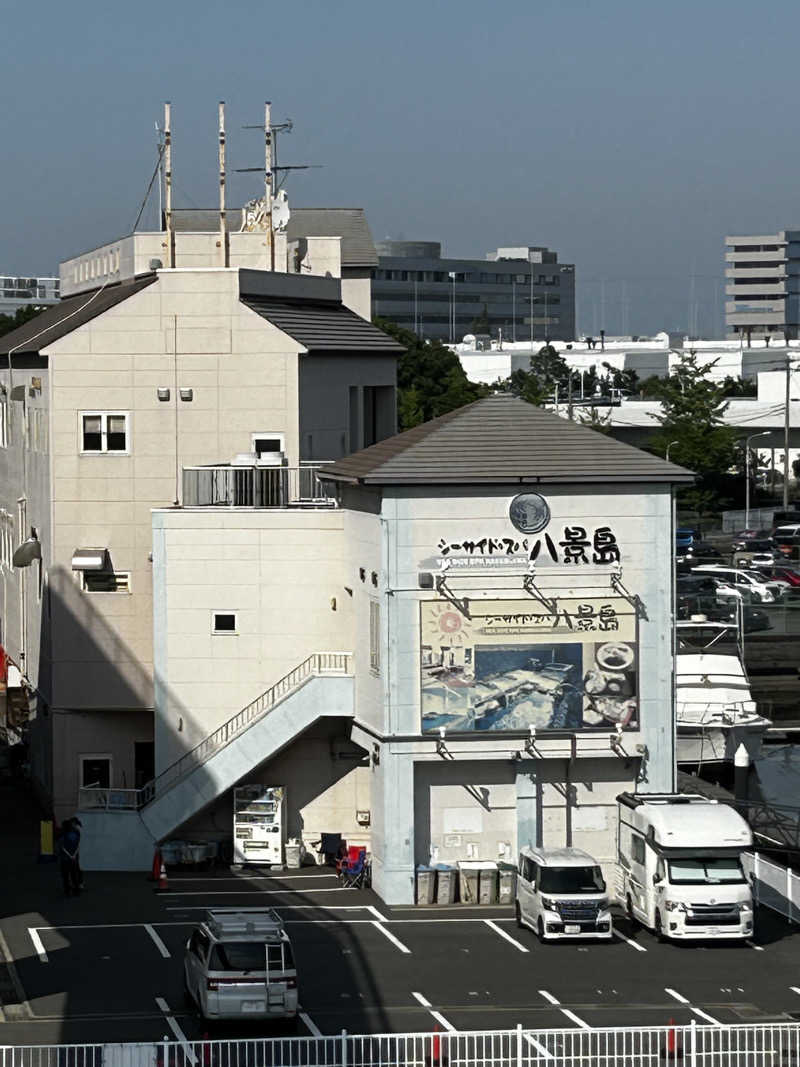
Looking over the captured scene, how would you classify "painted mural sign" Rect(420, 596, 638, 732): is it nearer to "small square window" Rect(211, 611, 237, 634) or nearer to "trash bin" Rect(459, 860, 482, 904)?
"trash bin" Rect(459, 860, 482, 904)

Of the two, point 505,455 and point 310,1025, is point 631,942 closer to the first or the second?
point 310,1025

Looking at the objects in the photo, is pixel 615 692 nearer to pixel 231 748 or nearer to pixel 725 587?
pixel 231 748

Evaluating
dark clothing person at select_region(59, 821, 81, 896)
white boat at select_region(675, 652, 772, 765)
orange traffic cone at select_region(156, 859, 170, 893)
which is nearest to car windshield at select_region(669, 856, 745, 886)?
orange traffic cone at select_region(156, 859, 170, 893)

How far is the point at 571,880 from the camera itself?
34750 millimetres

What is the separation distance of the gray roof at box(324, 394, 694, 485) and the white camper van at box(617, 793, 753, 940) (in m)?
7.19

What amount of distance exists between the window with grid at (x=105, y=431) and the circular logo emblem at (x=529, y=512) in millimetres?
11633

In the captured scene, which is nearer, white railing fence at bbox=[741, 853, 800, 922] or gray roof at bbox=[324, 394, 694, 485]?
white railing fence at bbox=[741, 853, 800, 922]

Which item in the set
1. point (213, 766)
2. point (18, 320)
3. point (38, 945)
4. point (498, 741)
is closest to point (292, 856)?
point (213, 766)

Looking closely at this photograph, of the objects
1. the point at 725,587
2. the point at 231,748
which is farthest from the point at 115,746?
the point at 725,587

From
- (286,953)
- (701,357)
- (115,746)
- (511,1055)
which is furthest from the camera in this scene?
(701,357)

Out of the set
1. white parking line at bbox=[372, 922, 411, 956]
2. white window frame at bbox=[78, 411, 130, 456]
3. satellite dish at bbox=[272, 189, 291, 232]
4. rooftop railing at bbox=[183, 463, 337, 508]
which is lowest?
white parking line at bbox=[372, 922, 411, 956]

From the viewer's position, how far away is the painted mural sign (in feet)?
128

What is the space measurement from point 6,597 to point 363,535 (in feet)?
70.6

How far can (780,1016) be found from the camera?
2936 cm
